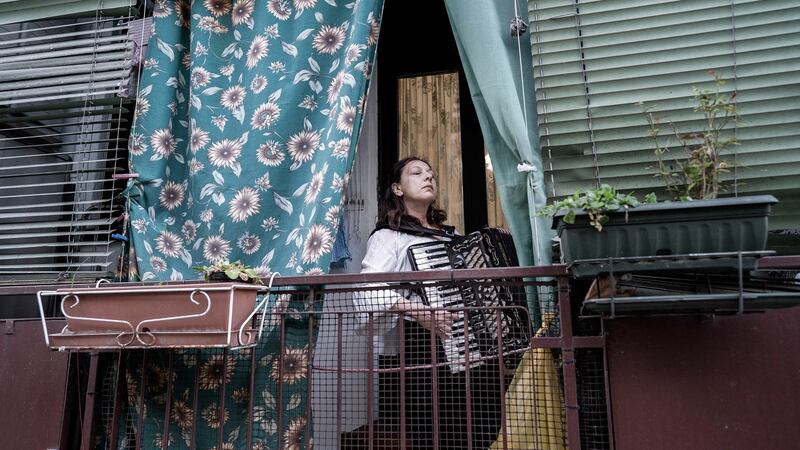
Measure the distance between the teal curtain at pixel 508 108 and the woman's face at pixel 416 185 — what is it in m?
0.85

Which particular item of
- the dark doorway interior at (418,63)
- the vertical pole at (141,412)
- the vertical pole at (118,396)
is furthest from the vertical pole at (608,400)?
the dark doorway interior at (418,63)

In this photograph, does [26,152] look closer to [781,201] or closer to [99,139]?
[99,139]

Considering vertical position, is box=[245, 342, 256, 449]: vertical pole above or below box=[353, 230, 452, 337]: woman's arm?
below

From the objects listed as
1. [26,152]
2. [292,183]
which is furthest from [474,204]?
[26,152]

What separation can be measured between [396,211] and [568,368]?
1.61 m

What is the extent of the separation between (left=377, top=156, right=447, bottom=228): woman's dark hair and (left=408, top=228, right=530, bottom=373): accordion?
46 cm

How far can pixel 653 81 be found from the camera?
9.40 ft

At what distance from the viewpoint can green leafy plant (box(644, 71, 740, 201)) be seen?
2.36m

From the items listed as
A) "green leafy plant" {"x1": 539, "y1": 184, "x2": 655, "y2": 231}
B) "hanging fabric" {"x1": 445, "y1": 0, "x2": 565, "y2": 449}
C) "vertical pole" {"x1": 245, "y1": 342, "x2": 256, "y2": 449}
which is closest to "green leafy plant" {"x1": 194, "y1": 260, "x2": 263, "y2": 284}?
"vertical pole" {"x1": 245, "y1": 342, "x2": 256, "y2": 449}

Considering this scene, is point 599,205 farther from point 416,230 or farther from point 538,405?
point 416,230

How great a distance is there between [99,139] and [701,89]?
10.3 ft

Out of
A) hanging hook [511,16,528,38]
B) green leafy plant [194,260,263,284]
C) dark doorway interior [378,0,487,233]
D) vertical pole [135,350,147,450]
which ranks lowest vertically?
vertical pole [135,350,147,450]

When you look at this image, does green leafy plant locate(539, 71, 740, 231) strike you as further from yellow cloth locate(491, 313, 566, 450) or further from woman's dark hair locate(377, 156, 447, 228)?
woman's dark hair locate(377, 156, 447, 228)

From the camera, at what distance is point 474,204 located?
4934 millimetres
